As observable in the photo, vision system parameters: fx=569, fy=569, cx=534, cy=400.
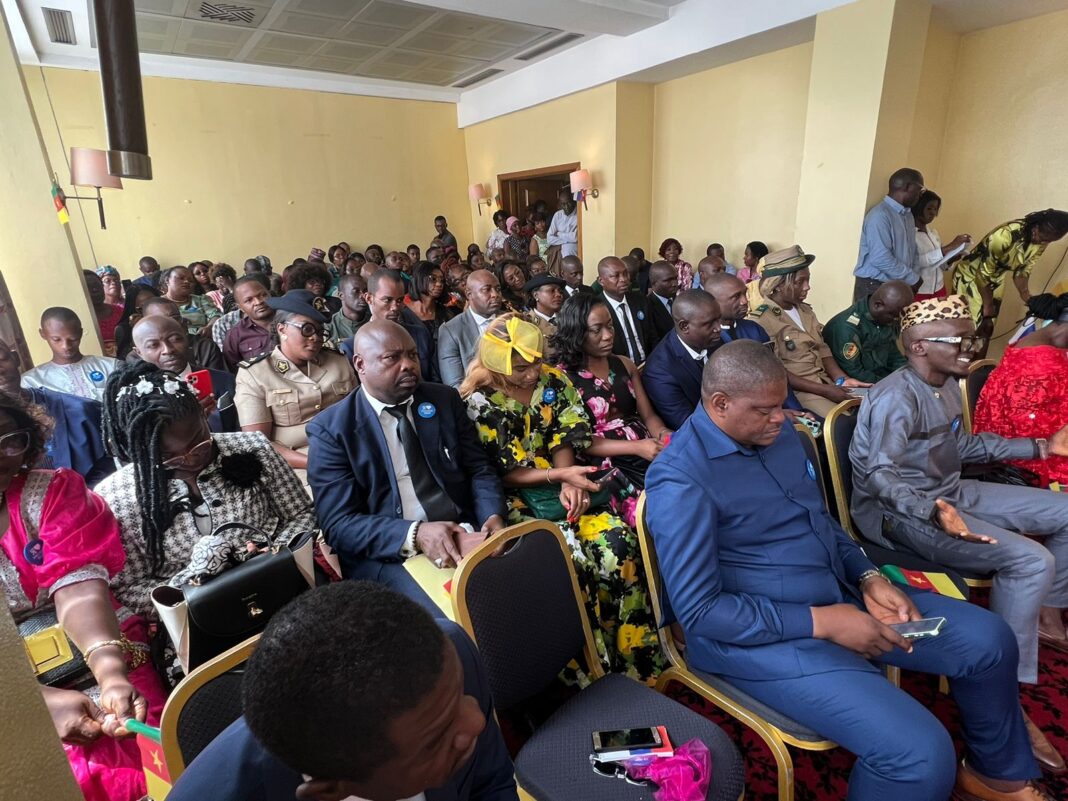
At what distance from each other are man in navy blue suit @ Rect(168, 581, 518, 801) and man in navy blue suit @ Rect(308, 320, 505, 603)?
3.85 ft

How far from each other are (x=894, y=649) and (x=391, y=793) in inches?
61.1

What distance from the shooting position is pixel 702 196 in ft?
25.7

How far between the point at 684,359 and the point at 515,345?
1212mm

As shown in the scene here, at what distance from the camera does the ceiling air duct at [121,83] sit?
1.71 ft

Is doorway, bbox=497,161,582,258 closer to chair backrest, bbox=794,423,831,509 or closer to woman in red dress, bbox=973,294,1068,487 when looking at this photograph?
woman in red dress, bbox=973,294,1068,487

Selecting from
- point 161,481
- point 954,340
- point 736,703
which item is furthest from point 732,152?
point 161,481

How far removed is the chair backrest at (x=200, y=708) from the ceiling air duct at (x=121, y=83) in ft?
3.09

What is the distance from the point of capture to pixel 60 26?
682 centimetres

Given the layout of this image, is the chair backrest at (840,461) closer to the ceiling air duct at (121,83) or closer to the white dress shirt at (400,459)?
the white dress shirt at (400,459)

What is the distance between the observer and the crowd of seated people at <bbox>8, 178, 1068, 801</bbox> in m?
1.09

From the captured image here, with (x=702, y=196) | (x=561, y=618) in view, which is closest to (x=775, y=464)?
(x=561, y=618)

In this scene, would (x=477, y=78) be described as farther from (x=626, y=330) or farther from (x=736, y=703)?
(x=736, y=703)

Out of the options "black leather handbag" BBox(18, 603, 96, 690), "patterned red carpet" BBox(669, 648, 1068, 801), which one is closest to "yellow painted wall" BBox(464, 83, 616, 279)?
"patterned red carpet" BBox(669, 648, 1068, 801)

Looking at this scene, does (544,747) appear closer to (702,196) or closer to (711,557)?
(711,557)
